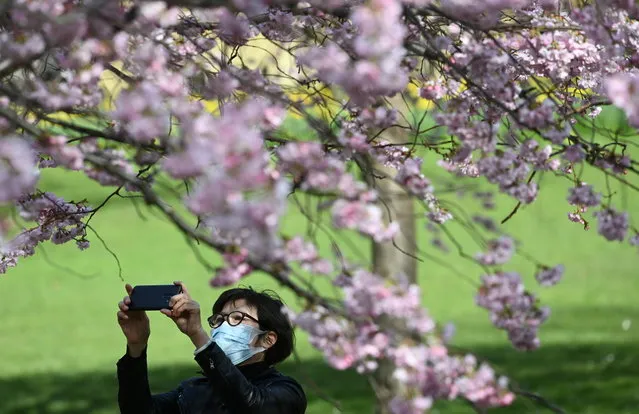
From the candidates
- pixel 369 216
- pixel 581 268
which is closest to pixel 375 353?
pixel 369 216

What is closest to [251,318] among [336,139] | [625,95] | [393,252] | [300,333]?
[336,139]

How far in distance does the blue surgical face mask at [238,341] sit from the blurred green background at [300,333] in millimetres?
2561

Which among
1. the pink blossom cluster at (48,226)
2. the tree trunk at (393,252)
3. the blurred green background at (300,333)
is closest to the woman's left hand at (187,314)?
the pink blossom cluster at (48,226)

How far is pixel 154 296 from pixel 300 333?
9363 millimetres

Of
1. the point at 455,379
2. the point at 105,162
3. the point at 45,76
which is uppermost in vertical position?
the point at 45,76

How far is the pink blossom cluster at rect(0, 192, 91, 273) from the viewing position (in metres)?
3.93

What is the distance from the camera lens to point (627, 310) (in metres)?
13.2

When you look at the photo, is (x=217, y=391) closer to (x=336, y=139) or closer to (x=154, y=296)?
(x=154, y=296)

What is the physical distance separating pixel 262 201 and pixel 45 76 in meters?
1.84

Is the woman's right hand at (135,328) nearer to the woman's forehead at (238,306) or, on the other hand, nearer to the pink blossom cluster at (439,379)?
the woman's forehead at (238,306)

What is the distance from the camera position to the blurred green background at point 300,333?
9523mm

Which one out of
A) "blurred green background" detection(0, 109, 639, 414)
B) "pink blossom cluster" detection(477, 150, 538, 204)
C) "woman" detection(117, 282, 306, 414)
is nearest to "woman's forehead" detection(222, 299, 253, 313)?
"woman" detection(117, 282, 306, 414)

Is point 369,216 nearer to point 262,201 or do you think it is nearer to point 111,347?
point 262,201

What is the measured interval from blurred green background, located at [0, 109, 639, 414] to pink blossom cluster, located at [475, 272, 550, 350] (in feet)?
12.0
